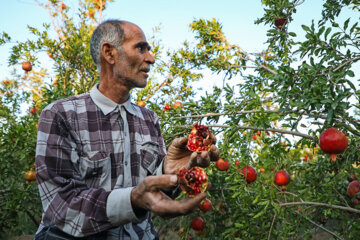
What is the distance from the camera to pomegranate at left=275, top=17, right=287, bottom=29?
11.0 feet

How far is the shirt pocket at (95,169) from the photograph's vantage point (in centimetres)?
128

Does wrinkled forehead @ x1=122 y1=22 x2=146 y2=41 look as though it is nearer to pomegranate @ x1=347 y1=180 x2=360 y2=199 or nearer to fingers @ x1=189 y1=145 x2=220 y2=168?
fingers @ x1=189 y1=145 x2=220 y2=168

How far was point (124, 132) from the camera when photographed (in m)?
1.47

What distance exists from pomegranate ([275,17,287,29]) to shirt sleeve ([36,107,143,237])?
282 cm

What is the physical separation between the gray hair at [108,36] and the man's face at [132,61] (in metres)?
0.03

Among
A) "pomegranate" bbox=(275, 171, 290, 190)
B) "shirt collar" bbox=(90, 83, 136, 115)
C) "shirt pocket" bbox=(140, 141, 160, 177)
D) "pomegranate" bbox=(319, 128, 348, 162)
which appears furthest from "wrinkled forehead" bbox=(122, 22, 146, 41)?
"pomegranate" bbox=(275, 171, 290, 190)

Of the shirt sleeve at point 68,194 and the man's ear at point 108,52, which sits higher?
the man's ear at point 108,52

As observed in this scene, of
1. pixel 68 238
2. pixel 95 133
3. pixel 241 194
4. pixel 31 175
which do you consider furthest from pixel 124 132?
pixel 31 175

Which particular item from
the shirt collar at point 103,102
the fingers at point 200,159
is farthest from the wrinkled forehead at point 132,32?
the fingers at point 200,159

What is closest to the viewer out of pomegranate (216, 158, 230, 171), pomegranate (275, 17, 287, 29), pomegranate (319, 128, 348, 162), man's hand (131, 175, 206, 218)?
man's hand (131, 175, 206, 218)

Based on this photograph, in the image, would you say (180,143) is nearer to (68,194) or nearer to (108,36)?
(68,194)

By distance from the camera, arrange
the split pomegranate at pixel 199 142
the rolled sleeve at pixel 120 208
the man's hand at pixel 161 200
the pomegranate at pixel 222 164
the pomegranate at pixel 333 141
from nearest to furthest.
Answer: the man's hand at pixel 161 200
the rolled sleeve at pixel 120 208
the split pomegranate at pixel 199 142
the pomegranate at pixel 333 141
the pomegranate at pixel 222 164

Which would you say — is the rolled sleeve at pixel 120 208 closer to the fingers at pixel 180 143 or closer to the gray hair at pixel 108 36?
the fingers at pixel 180 143

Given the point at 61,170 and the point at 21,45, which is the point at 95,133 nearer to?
the point at 61,170
